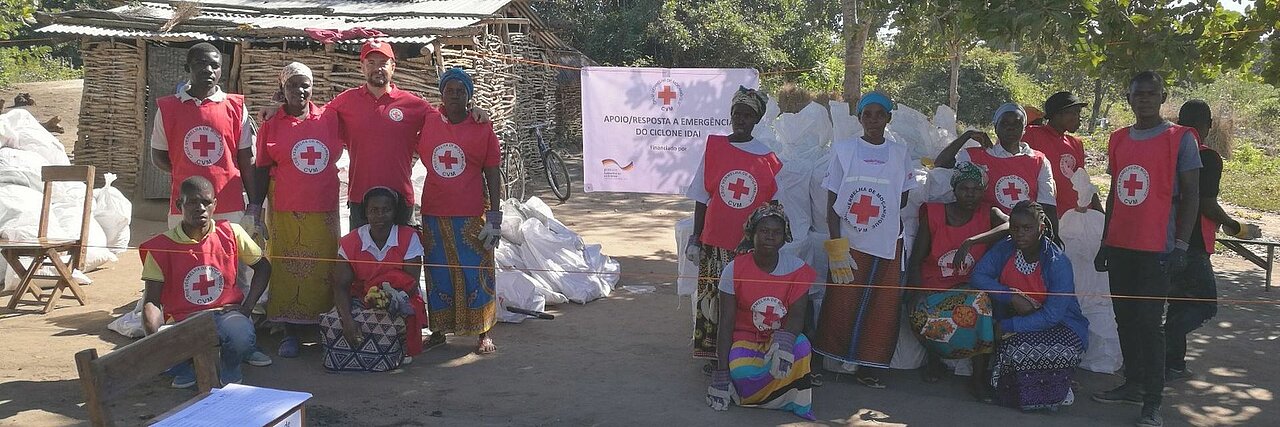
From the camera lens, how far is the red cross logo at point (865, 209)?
4516 millimetres

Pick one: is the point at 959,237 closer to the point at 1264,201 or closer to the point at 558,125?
the point at 1264,201

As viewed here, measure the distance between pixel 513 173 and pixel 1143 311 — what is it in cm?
822

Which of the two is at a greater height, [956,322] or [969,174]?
[969,174]

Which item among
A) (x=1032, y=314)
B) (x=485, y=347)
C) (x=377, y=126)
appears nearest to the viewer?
(x=1032, y=314)

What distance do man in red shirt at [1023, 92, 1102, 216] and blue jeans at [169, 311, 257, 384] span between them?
398 cm

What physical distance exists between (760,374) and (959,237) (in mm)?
1188

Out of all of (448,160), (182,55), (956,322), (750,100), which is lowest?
(956,322)

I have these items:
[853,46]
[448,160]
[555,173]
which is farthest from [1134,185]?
[555,173]

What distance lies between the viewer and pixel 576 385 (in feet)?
15.6

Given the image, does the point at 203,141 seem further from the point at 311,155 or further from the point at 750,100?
the point at 750,100

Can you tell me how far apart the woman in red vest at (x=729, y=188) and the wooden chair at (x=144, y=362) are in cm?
226

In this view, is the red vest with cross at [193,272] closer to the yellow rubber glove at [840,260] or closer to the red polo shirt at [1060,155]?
the yellow rubber glove at [840,260]

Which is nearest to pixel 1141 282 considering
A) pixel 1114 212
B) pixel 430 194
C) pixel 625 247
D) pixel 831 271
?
pixel 1114 212

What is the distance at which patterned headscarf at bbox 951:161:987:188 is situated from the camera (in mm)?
4578
